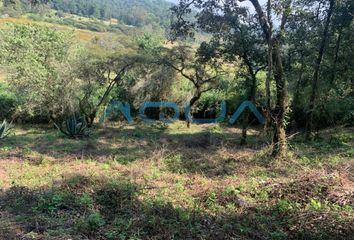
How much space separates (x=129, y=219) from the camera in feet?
16.3

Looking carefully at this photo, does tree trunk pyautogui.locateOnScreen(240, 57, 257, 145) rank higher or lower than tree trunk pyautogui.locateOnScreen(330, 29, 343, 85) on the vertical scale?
lower

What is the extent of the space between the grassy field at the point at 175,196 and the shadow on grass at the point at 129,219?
1cm

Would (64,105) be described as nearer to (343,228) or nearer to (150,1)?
(343,228)

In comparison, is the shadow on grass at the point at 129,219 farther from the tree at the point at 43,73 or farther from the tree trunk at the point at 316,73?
the tree at the point at 43,73

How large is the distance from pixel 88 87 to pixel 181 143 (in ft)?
17.8

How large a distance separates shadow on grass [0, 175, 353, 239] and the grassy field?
0.01 meters

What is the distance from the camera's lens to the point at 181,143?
41.4 ft

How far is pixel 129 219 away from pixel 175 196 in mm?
1284

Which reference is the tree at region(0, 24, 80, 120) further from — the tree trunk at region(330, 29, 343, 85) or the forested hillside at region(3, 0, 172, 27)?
the forested hillside at region(3, 0, 172, 27)

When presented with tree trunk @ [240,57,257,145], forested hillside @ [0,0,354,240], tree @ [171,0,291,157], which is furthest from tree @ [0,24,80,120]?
tree trunk @ [240,57,257,145]

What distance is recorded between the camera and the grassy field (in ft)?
15.2

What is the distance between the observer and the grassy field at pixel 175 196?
4.64 meters

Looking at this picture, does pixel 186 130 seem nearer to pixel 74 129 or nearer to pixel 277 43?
pixel 74 129

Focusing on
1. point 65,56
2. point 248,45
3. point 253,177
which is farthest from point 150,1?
point 253,177
